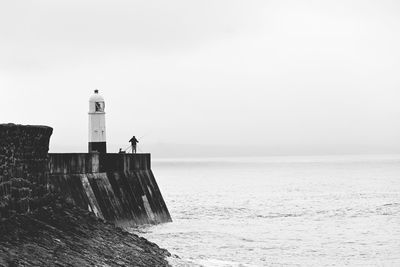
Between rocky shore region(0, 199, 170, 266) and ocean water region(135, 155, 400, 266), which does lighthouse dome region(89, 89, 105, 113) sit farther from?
rocky shore region(0, 199, 170, 266)

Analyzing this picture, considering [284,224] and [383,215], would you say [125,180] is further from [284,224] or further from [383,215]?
[383,215]

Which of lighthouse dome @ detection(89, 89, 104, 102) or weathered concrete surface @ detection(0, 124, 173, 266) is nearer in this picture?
weathered concrete surface @ detection(0, 124, 173, 266)

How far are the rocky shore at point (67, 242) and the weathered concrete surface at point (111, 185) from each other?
6.09 m


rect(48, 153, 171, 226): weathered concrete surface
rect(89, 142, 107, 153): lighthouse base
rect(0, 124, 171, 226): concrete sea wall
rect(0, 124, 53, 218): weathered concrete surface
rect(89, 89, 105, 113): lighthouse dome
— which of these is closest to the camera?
rect(0, 124, 53, 218): weathered concrete surface

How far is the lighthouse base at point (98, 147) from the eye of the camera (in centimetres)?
2909

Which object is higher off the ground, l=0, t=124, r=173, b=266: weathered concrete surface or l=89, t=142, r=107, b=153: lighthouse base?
l=89, t=142, r=107, b=153: lighthouse base

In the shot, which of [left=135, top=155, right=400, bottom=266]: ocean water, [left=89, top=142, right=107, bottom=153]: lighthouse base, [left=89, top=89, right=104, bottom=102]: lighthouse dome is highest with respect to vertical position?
[left=89, top=89, right=104, bottom=102]: lighthouse dome

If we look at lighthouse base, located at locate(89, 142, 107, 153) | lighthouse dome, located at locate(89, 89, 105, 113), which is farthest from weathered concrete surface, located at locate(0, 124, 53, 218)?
lighthouse dome, located at locate(89, 89, 105, 113)

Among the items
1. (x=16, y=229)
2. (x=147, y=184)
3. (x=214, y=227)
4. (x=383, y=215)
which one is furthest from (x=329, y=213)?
(x=16, y=229)

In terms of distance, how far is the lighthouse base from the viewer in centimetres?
2909

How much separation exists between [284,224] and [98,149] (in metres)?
11.4

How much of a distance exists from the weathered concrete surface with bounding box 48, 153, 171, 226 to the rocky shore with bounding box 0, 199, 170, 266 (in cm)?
609

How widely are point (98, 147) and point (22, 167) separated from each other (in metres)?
15.6

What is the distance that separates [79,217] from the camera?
15305 millimetres
